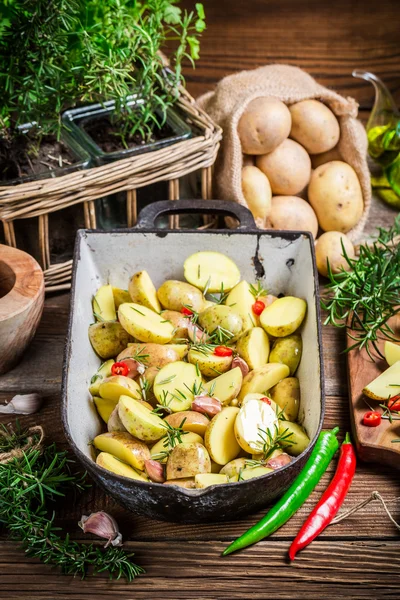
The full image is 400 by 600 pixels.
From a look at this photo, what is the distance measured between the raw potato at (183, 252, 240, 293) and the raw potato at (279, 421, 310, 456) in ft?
1.03

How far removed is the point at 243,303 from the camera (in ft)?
4.13

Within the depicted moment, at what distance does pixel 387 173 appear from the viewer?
68.8 inches

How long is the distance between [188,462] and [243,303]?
347 millimetres

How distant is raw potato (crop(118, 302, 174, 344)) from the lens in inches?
47.3

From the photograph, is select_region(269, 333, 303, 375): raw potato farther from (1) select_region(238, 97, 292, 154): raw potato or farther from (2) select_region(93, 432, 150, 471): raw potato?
(1) select_region(238, 97, 292, 154): raw potato

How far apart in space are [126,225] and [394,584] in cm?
83

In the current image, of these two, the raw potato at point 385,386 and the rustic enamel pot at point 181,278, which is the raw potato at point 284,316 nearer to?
the rustic enamel pot at point 181,278

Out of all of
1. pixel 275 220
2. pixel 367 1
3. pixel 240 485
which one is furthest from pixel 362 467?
pixel 367 1

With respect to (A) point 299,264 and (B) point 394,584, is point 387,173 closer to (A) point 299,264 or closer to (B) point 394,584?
(A) point 299,264

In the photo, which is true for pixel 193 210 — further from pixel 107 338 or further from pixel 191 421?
pixel 191 421

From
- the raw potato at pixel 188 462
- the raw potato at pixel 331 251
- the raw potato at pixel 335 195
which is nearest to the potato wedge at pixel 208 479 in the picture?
the raw potato at pixel 188 462

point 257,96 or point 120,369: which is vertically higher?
point 257,96

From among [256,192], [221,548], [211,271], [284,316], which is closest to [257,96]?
[256,192]

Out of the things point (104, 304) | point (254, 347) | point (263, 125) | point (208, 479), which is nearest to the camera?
point (208, 479)
